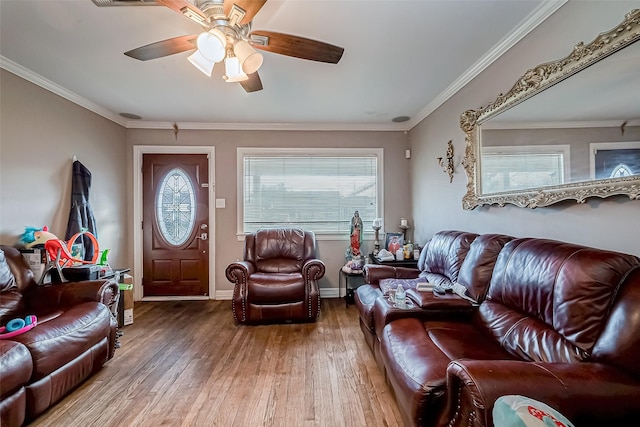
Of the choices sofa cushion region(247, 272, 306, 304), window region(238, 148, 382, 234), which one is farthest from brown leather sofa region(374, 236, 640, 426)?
window region(238, 148, 382, 234)

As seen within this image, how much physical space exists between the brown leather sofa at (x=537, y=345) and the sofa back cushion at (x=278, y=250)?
1.94m

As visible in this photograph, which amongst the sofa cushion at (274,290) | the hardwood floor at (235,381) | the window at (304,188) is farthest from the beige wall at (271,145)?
the hardwood floor at (235,381)

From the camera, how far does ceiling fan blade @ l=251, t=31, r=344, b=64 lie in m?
1.63

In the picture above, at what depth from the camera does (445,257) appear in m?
2.46

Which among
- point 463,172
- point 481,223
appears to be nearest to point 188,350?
point 481,223

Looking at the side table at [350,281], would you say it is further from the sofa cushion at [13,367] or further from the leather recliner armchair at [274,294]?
the sofa cushion at [13,367]

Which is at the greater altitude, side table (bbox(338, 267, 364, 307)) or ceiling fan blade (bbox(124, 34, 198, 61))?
ceiling fan blade (bbox(124, 34, 198, 61))

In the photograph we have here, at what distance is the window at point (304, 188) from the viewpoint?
407 centimetres

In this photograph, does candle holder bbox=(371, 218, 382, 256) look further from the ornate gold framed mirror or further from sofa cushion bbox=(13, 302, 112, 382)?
sofa cushion bbox=(13, 302, 112, 382)

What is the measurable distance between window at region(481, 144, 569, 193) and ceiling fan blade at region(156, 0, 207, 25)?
2.21 metres

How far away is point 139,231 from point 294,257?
2277 mm

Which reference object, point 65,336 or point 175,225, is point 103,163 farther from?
point 65,336

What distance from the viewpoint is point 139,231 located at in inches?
155

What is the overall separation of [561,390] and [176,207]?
4247mm
